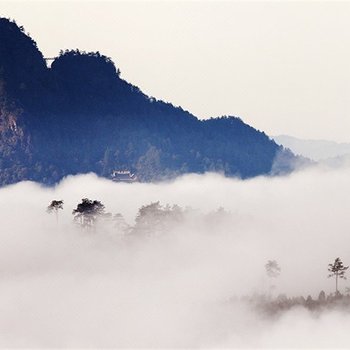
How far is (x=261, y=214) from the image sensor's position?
18025 cm

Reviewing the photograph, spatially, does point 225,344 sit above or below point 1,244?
below

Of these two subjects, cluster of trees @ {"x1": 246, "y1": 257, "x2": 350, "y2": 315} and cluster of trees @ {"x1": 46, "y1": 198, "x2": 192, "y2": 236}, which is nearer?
cluster of trees @ {"x1": 246, "y1": 257, "x2": 350, "y2": 315}

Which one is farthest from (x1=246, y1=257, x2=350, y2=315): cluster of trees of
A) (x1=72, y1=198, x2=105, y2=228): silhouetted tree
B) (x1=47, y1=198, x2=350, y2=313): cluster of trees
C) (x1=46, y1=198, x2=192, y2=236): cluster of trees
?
(x1=72, y1=198, x2=105, y2=228): silhouetted tree

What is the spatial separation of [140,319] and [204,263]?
30.5 metres

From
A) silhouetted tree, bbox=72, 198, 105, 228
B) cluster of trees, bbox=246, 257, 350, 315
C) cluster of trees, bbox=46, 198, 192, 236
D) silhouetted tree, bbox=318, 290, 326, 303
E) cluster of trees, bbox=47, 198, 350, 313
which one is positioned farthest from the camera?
cluster of trees, bbox=46, 198, 192, 236

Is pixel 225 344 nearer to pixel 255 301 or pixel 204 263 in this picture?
pixel 255 301

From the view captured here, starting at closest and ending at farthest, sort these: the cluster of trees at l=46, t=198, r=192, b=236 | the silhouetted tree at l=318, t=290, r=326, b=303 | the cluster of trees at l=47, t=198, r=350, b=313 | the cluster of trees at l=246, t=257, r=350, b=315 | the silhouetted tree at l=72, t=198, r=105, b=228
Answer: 1. the cluster of trees at l=246, t=257, r=350, b=315
2. the silhouetted tree at l=318, t=290, r=326, b=303
3. the cluster of trees at l=47, t=198, r=350, b=313
4. the silhouetted tree at l=72, t=198, r=105, b=228
5. the cluster of trees at l=46, t=198, r=192, b=236

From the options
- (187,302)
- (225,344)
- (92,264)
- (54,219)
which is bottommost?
(225,344)

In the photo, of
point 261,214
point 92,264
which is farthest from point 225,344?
point 261,214

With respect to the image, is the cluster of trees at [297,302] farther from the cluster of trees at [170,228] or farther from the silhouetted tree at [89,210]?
the silhouetted tree at [89,210]

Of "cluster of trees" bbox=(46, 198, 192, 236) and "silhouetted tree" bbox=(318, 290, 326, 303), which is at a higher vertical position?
"cluster of trees" bbox=(46, 198, 192, 236)

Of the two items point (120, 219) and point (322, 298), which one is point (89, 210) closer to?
point (120, 219)

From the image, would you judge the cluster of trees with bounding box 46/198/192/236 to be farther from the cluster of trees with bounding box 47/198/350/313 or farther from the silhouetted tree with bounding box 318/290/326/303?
the silhouetted tree with bounding box 318/290/326/303

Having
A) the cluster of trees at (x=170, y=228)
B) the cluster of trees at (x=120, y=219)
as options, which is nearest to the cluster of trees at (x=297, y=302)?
the cluster of trees at (x=170, y=228)
